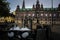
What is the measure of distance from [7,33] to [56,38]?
35.8 inches

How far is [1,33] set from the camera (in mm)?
3271

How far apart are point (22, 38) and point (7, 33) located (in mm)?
298

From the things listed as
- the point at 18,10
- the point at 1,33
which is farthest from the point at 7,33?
the point at 18,10

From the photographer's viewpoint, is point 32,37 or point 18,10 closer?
point 32,37

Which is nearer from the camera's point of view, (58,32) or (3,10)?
(58,32)

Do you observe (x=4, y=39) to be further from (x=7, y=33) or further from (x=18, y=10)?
(x=18, y=10)

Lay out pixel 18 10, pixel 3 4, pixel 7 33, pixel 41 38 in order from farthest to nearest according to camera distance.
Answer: pixel 18 10, pixel 3 4, pixel 7 33, pixel 41 38

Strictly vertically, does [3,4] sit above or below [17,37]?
above

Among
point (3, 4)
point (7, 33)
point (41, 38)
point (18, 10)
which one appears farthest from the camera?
point (18, 10)

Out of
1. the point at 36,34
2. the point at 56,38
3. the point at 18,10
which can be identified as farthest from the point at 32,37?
the point at 18,10

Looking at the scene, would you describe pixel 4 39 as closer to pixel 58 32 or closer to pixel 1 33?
pixel 1 33

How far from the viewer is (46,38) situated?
3223mm

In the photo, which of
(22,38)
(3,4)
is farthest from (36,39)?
(3,4)

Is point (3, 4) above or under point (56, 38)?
above
